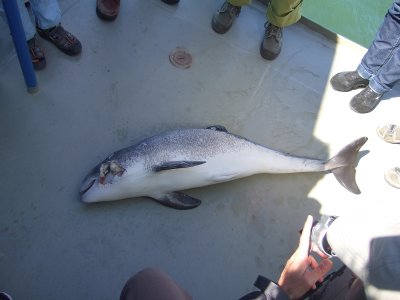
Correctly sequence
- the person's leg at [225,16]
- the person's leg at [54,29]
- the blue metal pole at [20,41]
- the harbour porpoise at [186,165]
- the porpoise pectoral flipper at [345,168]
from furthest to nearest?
the person's leg at [225,16]
the person's leg at [54,29]
the porpoise pectoral flipper at [345,168]
the harbour porpoise at [186,165]
the blue metal pole at [20,41]

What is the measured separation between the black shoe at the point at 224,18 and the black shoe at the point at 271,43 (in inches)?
13.4

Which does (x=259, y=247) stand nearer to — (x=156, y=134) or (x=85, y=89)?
(x=156, y=134)

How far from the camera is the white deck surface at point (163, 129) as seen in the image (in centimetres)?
224

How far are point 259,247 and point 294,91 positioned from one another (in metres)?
1.43

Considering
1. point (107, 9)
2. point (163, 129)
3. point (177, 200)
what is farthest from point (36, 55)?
point (177, 200)

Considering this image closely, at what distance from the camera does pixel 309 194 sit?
2707 millimetres

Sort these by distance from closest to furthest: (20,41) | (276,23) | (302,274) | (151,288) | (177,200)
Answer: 1. (151,288)
2. (302,274)
3. (20,41)
4. (177,200)
5. (276,23)

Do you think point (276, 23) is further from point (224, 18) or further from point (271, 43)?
point (224, 18)

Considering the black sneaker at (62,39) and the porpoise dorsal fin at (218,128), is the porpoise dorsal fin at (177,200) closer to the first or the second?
the porpoise dorsal fin at (218,128)

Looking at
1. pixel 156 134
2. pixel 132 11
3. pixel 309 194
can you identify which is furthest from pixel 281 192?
pixel 132 11

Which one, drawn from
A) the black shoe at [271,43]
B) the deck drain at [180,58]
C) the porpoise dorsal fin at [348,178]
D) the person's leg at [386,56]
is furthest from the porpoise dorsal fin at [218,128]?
the person's leg at [386,56]

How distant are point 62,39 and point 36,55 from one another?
0.24m

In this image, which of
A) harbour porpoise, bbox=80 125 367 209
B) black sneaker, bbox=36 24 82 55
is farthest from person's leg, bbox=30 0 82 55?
harbour porpoise, bbox=80 125 367 209

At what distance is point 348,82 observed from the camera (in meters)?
3.29
